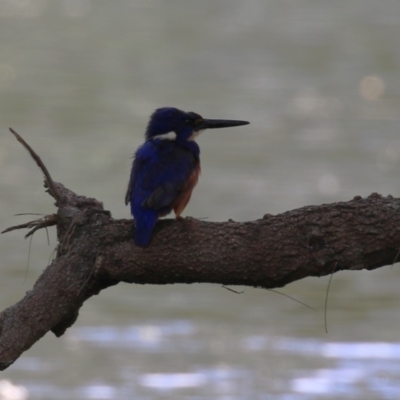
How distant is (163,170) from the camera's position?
103 inches

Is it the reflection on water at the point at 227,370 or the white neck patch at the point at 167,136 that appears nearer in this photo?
the white neck patch at the point at 167,136

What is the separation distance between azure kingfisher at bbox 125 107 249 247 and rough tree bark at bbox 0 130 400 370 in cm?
7

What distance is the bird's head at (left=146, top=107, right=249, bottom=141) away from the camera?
290cm

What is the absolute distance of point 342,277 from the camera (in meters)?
5.62

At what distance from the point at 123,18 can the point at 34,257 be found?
7.40ft

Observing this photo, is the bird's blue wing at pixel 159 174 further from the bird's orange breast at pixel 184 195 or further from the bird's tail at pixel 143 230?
the bird's tail at pixel 143 230

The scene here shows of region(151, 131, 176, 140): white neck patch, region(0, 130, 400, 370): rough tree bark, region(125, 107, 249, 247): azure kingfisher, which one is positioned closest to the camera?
region(0, 130, 400, 370): rough tree bark

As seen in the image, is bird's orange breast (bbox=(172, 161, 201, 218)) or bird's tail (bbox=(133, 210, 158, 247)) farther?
bird's orange breast (bbox=(172, 161, 201, 218))

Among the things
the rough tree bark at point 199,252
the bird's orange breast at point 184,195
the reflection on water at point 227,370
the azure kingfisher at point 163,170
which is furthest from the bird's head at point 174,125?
the reflection on water at point 227,370

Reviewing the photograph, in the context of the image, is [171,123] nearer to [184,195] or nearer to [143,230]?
[184,195]

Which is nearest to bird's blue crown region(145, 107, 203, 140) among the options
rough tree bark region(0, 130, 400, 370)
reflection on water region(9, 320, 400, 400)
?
rough tree bark region(0, 130, 400, 370)

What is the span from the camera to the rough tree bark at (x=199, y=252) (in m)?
2.17

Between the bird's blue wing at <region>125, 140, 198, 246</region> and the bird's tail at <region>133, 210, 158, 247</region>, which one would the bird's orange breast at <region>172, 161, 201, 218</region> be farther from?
the bird's tail at <region>133, 210, 158, 247</region>

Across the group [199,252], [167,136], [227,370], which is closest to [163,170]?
[167,136]
